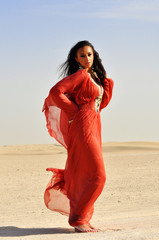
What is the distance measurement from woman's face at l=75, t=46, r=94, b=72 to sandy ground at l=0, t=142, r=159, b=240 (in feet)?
6.70

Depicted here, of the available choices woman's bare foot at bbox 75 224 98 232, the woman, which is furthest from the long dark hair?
woman's bare foot at bbox 75 224 98 232

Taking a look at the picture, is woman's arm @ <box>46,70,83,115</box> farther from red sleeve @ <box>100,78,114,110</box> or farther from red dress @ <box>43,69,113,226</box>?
red sleeve @ <box>100,78,114,110</box>

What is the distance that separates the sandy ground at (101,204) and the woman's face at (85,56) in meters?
2.04

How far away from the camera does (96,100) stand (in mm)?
6531

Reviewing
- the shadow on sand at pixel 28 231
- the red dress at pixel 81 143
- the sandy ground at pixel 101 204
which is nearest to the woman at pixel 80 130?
the red dress at pixel 81 143

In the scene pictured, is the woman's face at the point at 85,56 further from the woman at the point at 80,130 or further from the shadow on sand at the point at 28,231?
the shadow on sand at the point at 28,231

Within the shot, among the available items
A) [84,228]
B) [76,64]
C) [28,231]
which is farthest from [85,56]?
[28,231]

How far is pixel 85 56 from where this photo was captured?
6.56 m

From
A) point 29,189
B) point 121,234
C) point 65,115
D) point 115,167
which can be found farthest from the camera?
point 115,167

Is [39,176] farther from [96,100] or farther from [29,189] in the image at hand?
[96,100]

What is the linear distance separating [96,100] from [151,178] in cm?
794

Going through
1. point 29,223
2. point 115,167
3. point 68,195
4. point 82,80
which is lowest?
point 115,167

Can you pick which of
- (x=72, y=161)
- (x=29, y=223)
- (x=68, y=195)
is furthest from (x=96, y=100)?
(x=29, y=223)

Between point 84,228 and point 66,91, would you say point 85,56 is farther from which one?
point 84,228
